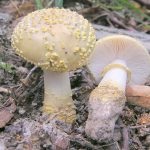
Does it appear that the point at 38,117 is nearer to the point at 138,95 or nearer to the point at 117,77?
the point at 117,77

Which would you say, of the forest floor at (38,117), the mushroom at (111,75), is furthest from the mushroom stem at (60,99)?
the mushroom at (111,75)

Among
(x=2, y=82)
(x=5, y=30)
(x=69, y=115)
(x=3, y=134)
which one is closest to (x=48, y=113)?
(x=69, y=115)

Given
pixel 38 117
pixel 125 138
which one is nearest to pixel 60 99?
pixel 38 117

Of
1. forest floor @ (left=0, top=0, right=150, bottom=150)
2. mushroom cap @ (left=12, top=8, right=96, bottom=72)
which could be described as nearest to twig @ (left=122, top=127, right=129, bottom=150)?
forest floor @ (left=0, top=0, right=150, bottom=150)

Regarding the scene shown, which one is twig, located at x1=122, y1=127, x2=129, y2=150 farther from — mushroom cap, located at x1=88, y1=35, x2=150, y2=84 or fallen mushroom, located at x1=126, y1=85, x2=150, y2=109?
mushroom cap, located at x1=88, y1=35, x2=150, y2=84

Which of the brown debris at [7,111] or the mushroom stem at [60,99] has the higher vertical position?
the mushroom stem at [60,99]

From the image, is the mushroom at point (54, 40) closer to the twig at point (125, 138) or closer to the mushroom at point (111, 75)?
the mushroom at point (111, 75)

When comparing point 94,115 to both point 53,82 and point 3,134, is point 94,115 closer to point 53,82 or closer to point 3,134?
point 53,82
